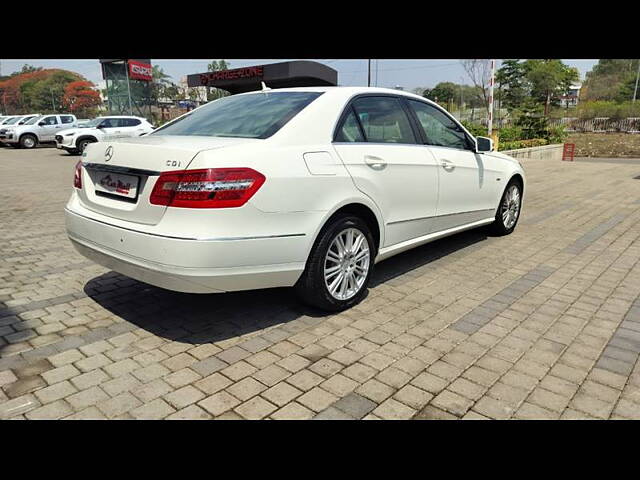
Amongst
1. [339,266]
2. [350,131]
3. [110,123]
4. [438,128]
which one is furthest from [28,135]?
[339,266]

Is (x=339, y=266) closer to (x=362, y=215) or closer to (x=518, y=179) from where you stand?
(x=362, y=215)

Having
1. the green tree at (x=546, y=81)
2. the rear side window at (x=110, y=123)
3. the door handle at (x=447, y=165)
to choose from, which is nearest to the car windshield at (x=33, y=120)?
the rear side window at (x=110, y=123)

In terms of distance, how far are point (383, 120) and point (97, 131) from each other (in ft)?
66.7

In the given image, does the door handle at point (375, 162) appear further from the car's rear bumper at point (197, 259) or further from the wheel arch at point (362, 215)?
the car's rear bumper at point (197, 259)

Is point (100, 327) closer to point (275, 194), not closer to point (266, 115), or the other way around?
point (275, 194)

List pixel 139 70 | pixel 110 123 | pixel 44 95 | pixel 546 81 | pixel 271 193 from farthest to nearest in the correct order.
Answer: pixel 44 95 → pixel 546 81 → pixel 139 70 → pixel 110 123 → pixel 271 193

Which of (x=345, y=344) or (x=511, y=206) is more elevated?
(x=511, y=206)

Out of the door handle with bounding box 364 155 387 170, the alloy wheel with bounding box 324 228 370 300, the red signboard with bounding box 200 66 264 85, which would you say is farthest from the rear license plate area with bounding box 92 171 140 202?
the red signboard with bounding box 200 66 264 85

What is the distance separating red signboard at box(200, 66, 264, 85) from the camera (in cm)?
2980

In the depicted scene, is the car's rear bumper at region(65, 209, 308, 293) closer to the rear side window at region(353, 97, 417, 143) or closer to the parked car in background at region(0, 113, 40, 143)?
the rear side window at region(353, 97, 417, 143)

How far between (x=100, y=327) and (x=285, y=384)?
1.61m

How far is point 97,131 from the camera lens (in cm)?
2109
